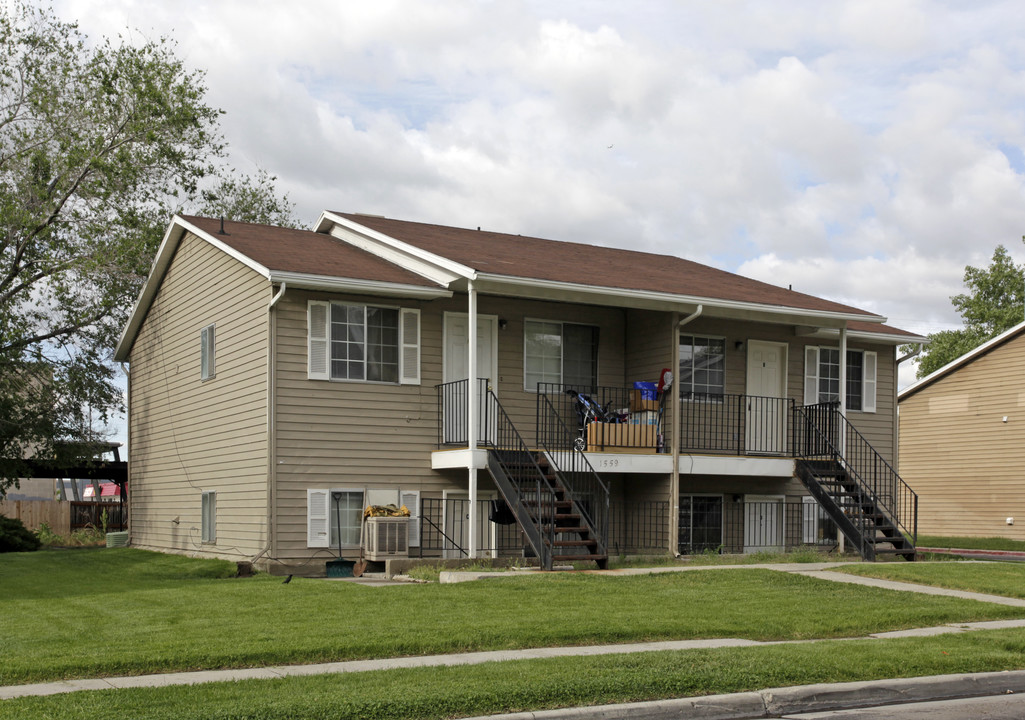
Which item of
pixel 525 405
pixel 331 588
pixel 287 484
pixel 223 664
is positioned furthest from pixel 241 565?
pixel 223 664

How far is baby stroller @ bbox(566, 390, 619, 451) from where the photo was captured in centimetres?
1985

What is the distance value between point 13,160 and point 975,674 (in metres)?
26.3

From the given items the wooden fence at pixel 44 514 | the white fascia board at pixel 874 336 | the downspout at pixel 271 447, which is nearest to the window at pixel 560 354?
the white fascia board at pixel 874 336

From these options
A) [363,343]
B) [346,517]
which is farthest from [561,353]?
[346,517]

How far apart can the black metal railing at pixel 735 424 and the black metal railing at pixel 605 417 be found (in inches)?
52.5

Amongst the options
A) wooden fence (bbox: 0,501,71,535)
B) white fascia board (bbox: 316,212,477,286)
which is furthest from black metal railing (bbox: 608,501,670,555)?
wooden fence (bbox: 0,501,71,535)

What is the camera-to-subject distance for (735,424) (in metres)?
21.9

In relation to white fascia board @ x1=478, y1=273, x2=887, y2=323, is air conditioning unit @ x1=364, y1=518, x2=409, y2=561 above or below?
below

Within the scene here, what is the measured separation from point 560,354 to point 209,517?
7067 millimetres

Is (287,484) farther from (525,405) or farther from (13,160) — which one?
(13,160)

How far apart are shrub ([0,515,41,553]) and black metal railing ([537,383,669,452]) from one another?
14.5 metres

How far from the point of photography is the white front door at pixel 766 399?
22.1 meters

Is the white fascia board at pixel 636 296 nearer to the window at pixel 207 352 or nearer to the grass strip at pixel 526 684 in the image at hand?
the window at pixel 207 352

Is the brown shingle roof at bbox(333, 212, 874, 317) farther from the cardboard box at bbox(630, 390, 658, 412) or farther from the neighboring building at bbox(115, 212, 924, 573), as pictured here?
the cardboard box at bbox(630, 390, 658, 412)
